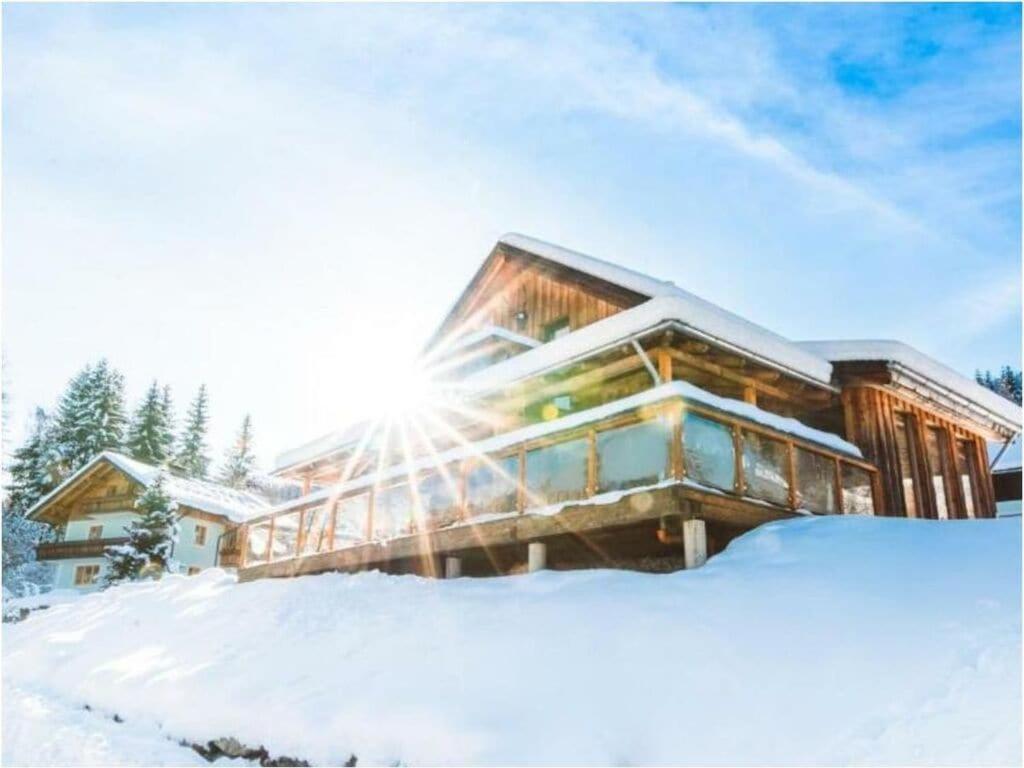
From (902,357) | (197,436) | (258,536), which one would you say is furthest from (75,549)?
(902,357)

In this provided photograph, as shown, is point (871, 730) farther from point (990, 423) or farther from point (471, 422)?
point (990, 423)

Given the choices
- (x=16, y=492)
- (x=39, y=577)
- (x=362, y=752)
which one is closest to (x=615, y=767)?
(x=362, y=752)

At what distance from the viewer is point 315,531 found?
1538cm

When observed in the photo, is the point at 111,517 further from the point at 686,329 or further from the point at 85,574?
the point at 686,329

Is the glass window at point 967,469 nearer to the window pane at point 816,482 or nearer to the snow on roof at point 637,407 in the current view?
the snow on roof at point 637,407

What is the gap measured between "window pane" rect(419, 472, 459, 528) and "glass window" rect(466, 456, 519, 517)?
389 mm

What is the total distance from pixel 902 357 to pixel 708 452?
5846 mm

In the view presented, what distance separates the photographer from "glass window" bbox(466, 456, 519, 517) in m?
11.2

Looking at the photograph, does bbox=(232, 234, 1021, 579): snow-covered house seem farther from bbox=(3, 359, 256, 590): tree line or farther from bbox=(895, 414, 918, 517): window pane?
bbox=(3, 359, 256, 590): tree line

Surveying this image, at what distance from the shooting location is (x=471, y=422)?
55.5 feet

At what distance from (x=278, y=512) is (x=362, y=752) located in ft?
35.4

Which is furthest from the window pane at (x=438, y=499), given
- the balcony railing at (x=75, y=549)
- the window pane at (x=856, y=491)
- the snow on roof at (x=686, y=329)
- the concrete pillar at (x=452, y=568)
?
the balcony railing at (x=75, y=549)

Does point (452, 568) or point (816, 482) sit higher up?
point (816, 482)

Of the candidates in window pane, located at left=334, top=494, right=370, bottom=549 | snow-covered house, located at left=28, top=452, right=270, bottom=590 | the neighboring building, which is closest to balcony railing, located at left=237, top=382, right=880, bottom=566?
window pane, located at left=334, top=494, right=370, bottom=549
